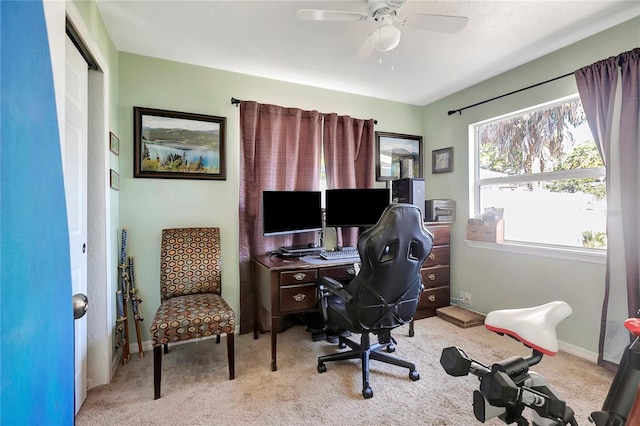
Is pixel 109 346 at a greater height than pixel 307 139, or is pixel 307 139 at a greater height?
pixel 307 139

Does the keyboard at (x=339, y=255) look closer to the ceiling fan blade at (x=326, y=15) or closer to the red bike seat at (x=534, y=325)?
the red bike seat at (x=534, y=325)

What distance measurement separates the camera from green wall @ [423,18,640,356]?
2.23m

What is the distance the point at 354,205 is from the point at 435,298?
4.51 ft

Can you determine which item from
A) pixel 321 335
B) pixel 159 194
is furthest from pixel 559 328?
pixel 159 194

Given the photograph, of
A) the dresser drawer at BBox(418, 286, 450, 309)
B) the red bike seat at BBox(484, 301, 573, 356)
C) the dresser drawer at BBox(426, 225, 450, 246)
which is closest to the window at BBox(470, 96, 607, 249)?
the dresser drawer at BBox(426, 225, 450, 246)

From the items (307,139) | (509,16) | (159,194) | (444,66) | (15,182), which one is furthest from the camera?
(307,139)

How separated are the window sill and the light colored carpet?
0.77m

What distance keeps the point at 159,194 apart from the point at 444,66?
9.09 ft

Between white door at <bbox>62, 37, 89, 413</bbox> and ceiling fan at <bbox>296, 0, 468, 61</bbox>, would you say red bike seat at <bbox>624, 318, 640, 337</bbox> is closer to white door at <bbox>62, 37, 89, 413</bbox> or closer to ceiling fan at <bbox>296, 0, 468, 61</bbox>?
ceiling fan at <bbox>296, 0, 468, 61</bbox>

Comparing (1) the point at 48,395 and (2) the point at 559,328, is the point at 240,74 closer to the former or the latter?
(1) the point at 48,395

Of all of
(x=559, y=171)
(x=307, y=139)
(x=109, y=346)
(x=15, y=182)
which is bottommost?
(x=109, y=346)

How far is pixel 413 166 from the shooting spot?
3693 millimetres

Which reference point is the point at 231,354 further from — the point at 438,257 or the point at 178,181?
the point at 438,257

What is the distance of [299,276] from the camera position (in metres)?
2.19
